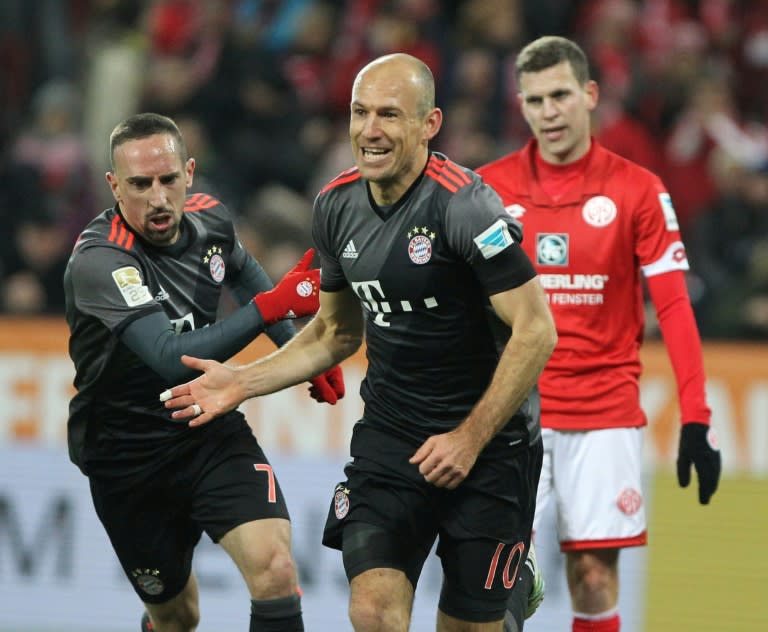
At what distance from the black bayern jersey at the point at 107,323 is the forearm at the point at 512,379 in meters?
1.27

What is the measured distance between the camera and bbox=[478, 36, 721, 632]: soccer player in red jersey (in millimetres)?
5582

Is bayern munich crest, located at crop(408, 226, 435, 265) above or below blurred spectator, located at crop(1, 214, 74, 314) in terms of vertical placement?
below

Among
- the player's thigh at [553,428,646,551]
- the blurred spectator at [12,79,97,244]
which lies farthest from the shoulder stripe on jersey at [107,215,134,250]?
the blurred spectator at [12,79,97,244]

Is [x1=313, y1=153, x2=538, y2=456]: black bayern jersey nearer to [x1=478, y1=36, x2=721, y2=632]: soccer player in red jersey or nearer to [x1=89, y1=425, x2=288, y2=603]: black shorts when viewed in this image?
[x1=89, y1=425, x2=288, y2=603]: black shorts

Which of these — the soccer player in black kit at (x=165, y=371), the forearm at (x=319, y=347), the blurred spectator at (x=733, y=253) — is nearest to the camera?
the forearm at (x=319, y=347)

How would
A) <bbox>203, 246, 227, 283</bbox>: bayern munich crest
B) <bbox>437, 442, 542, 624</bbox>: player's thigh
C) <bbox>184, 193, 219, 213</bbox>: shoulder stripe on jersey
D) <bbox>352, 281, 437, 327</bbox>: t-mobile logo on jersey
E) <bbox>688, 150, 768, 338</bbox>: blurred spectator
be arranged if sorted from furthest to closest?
<bbox>688, 150, 768, 338</bbox>: blurred spectator
<bbox>184, 193, 219, 213</bbox>: shoulder stripe on jersey
<bbox>203, 246, 227, 283</bbox>: bayern munich crest
<bbox>437, 442, 542, 624</bbox>: player's thigh
<bbox>352, 281, 437, 327</bbox>: t-mobile logo on jersey

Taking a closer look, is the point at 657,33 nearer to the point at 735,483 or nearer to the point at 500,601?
the point at 735,483

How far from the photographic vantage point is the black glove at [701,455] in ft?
17.6

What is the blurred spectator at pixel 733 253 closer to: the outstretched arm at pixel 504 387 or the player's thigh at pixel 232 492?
the player's thigh at pixel 232 492

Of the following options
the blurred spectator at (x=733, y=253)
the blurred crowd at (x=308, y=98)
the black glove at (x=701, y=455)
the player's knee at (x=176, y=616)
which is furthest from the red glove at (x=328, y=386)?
the blurred crowd at (x=308, y=98)

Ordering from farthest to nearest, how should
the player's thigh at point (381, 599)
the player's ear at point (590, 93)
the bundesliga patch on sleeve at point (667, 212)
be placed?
the player's ear at point (590, 93)
the bundesliga patch on sleeve at point (667, 212)
the player's thigh at point (381, 599)

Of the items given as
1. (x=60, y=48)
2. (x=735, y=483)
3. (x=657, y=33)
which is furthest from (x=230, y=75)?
(x=735, y=483)

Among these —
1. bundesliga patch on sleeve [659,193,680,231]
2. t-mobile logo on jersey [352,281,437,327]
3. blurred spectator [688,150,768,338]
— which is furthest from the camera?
blurred spectator [688,150,768,338]

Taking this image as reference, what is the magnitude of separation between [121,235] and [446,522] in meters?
1.57
